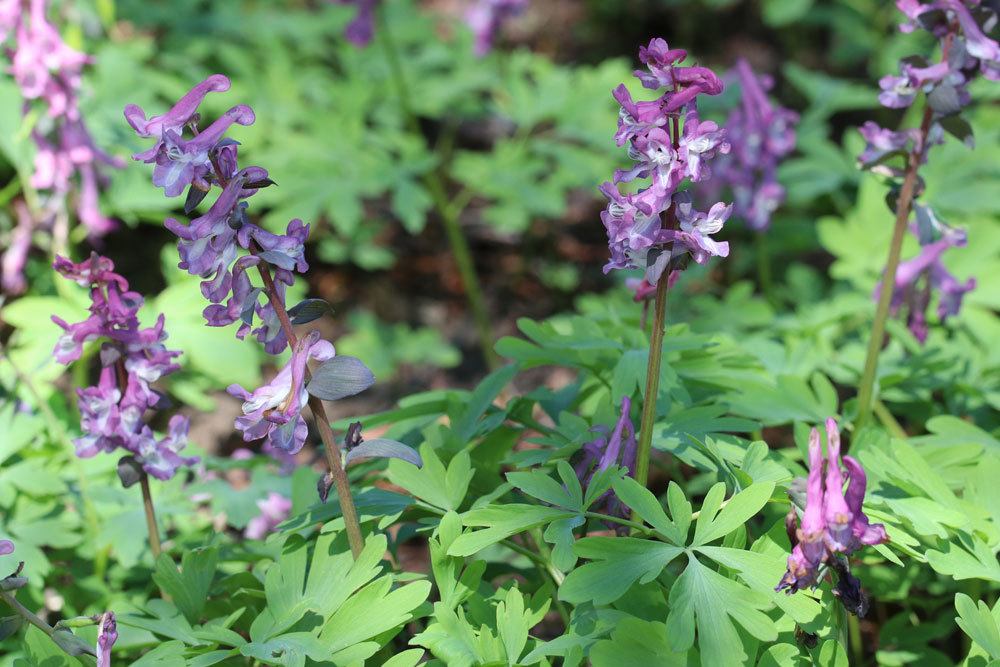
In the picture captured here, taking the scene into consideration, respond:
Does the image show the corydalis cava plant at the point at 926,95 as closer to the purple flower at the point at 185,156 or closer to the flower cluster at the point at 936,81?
the flower cluster at the point at 936,81

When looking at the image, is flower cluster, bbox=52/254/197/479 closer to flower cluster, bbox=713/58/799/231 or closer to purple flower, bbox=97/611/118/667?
purple flower, bbox=97/611/118/667

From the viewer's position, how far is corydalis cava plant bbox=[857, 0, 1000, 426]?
202cm

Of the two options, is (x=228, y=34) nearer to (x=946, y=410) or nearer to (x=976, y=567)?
(x=946, y=410)

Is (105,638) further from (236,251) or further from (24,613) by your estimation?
(236,251)

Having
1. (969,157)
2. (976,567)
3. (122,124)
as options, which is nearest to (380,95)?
(122,124)

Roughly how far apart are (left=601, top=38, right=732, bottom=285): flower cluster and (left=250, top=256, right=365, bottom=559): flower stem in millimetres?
621

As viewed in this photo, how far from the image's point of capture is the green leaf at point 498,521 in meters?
1.68

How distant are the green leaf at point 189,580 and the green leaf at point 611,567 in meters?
0.82

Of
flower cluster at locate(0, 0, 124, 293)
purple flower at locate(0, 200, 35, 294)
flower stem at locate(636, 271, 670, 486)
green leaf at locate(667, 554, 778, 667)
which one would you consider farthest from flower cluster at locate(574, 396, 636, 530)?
purple flower at locate(0, 200, 35, 294)

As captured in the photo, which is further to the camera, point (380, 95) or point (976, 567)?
point (380, 95)

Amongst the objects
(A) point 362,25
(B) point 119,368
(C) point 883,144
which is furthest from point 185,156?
(A) point 362,25

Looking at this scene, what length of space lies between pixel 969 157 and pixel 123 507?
3.49 m

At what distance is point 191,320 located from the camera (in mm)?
3188

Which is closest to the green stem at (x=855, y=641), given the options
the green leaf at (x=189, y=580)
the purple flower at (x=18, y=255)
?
the green leaf at (x=189, y=580)
